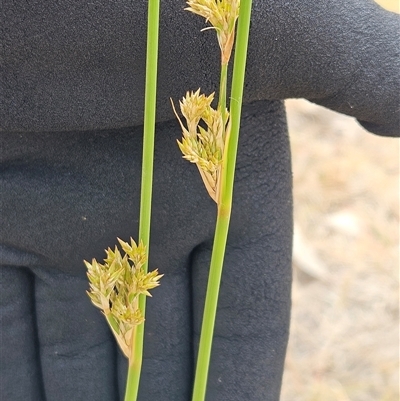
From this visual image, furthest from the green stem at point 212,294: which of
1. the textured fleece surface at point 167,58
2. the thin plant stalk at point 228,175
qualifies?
the textured fleece surface at point 167,58

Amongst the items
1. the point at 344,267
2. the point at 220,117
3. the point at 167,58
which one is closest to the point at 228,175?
the point at 220,117

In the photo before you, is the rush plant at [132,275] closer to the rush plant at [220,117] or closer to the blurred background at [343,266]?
the rush plant at [220,117]

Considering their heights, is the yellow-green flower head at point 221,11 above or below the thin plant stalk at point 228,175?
above

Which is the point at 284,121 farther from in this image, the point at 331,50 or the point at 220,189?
the point at 220,189

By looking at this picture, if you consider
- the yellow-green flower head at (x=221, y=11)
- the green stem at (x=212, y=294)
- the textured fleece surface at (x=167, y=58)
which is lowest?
the green stem at (x=212, y=294)

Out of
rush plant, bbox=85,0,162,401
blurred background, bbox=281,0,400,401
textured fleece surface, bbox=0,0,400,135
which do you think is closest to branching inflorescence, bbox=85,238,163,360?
rush plant, bbox=85,0,162,401

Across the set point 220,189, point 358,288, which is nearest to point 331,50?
point 220,189

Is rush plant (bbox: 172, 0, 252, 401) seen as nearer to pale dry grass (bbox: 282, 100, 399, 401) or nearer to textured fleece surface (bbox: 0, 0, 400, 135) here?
textured fleece surface (bbox: 0, 0, 400, 135)
